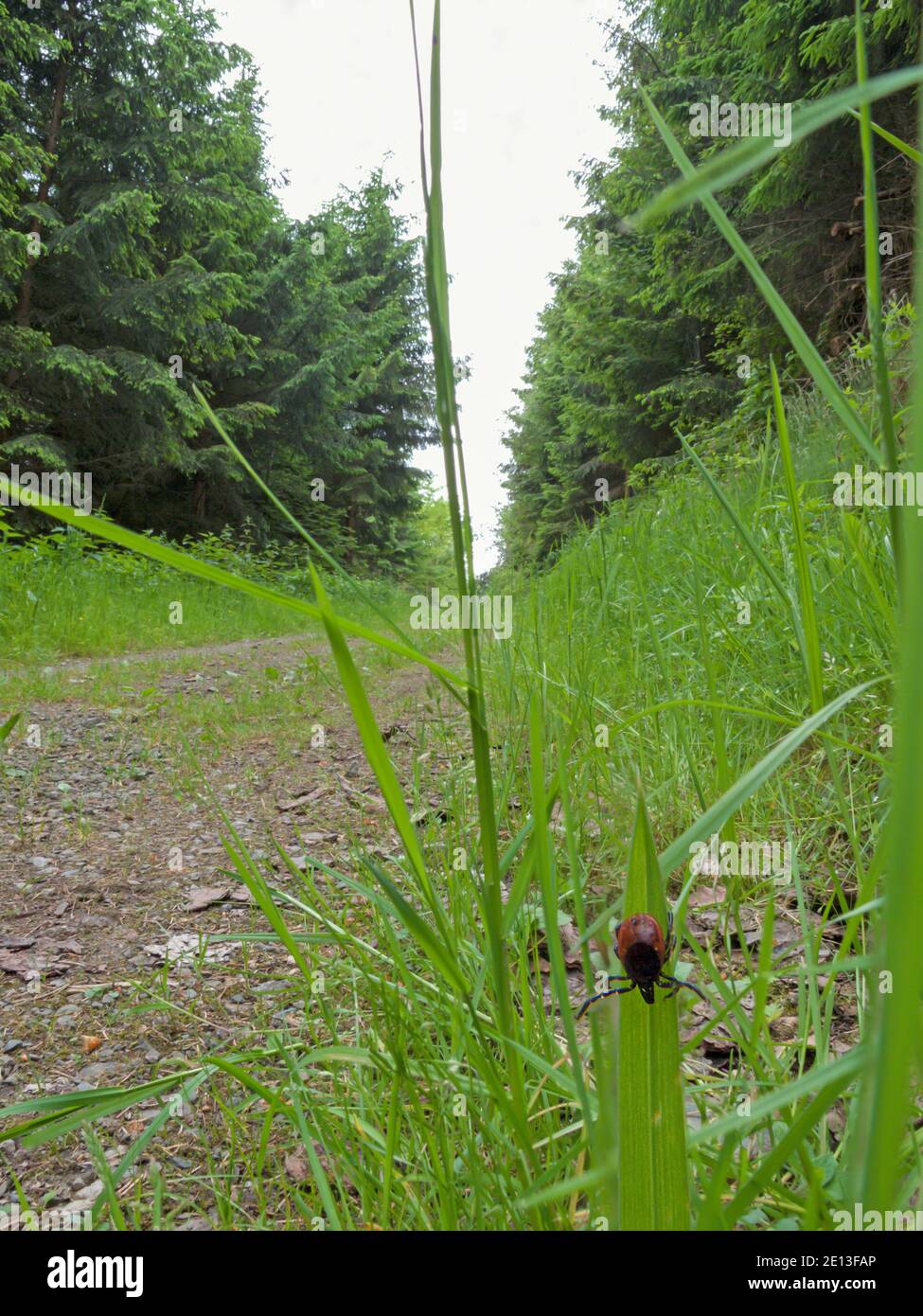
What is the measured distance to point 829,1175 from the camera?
0.69 m

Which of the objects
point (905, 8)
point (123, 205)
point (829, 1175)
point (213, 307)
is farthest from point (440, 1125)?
point (213, 307)

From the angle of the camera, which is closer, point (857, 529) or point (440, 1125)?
point (440, 1125)

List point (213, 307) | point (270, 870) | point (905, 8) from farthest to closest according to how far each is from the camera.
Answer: point (213, 307)
point (905, 8)
point (270, 870)

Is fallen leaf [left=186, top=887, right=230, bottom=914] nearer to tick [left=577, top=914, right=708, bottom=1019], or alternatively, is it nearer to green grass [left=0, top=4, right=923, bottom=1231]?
green grass [left=0, top=4, right=923, bottom=1231]

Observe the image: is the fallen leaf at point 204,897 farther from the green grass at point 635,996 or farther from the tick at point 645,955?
the tick at point 645,955

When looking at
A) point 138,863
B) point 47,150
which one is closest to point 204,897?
point 138,863

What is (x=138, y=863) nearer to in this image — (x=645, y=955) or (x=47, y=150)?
(x=645, y=955)

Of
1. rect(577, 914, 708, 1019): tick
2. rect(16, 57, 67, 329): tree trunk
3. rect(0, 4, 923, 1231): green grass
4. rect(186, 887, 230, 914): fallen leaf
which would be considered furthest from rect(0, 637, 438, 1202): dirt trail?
rect(16, 57, 67, 329): tree trunk

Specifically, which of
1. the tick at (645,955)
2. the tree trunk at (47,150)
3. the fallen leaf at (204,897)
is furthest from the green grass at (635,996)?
the tree trunk at (47,150)

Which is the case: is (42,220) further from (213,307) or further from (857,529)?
(857,529)

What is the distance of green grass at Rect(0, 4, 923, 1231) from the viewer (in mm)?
396

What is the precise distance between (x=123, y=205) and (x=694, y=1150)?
40.7ft

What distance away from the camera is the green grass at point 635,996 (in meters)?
0.40

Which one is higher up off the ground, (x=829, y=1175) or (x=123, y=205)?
(x=123, y=205)
